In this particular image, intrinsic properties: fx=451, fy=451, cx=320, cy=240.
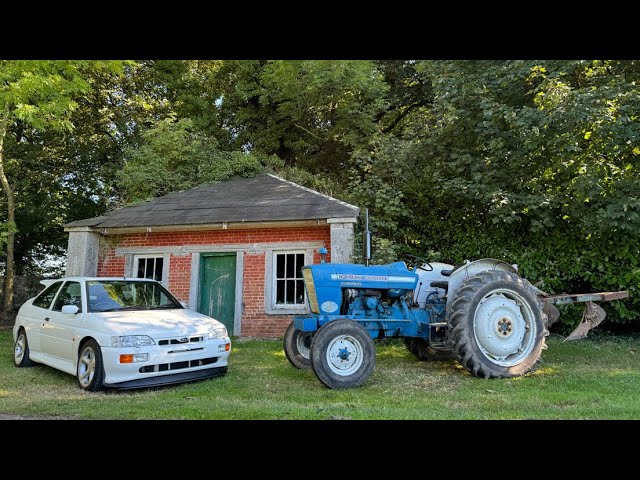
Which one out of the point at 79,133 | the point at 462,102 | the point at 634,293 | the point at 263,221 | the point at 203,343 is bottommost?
the point at 203,343

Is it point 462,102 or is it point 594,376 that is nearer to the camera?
point 594,376

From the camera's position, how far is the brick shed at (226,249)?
10.1m

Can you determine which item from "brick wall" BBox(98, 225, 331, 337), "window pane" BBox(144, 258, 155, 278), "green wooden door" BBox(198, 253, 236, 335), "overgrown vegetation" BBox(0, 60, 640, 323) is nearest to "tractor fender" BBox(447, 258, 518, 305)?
"overgrown vegetation" BBox(0, 60, 640, 323)

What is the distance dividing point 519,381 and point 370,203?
6.25m

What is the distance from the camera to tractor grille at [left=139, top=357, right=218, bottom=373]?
5586 mm

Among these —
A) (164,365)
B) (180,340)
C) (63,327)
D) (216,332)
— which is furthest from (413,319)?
(63,327)

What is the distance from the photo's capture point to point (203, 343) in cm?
604

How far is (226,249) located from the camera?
34.9 ft

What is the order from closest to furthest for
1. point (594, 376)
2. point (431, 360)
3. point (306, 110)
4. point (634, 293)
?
point (594, 376)
point (431, 360)
point (634, 293)
point (306, 110)

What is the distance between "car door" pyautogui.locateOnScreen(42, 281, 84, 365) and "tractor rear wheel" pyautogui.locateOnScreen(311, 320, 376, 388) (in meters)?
3.26

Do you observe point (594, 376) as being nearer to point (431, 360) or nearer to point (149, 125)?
point (431, 360)

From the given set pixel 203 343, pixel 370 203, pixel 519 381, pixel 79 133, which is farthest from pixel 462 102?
pixel 79 133

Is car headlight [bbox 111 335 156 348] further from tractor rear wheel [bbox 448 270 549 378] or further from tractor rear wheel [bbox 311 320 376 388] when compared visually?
tractor rear wheel [bbox 448 270 549 378]

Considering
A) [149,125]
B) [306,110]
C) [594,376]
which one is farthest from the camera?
[149,125]
